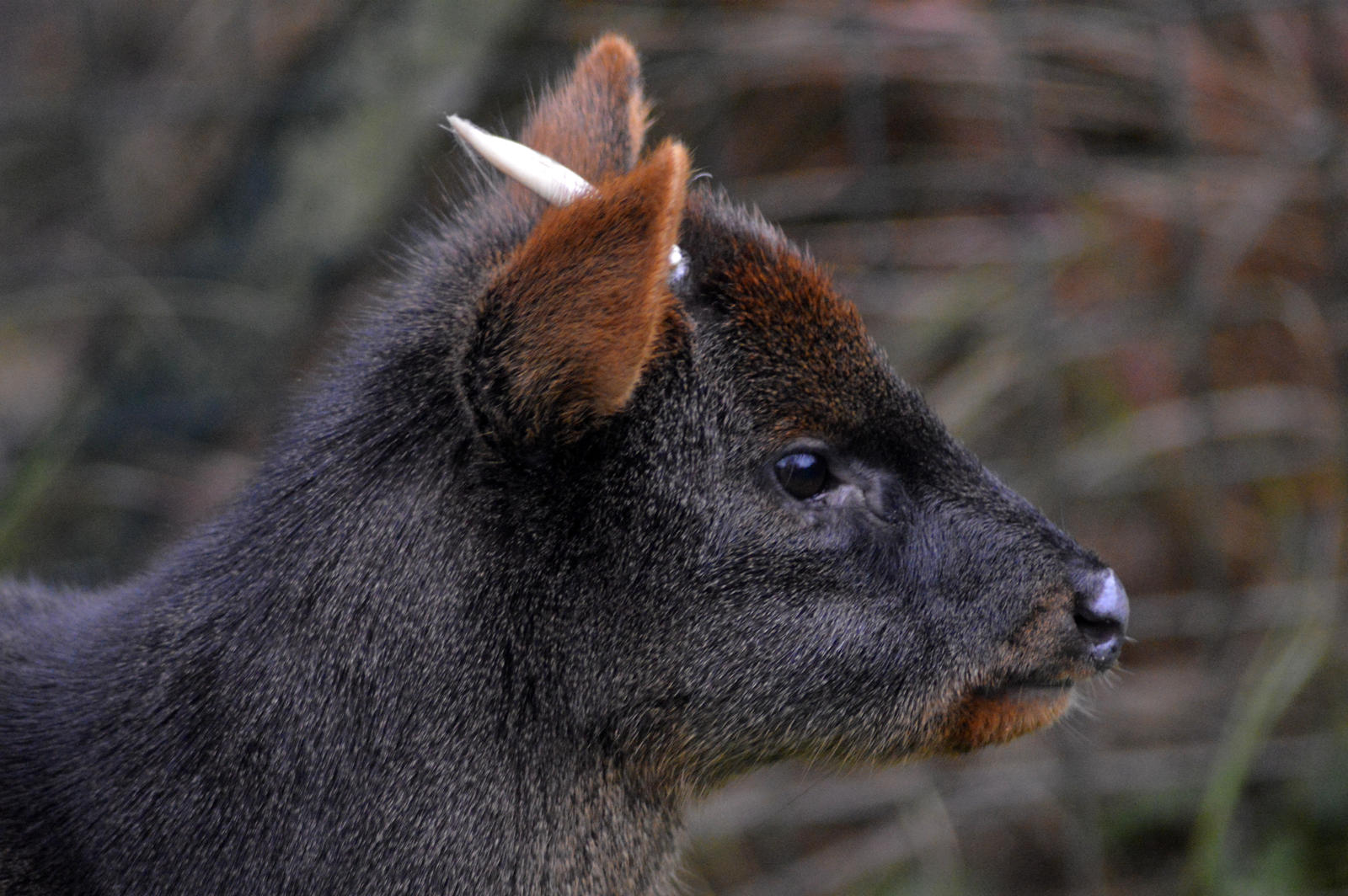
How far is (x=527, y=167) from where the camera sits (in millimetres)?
2205

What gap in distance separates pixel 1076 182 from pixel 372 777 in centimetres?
415

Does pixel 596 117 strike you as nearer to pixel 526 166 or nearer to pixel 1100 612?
pixel 526 166

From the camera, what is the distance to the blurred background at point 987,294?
16.1ft

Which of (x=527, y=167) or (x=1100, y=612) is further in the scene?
(x=1100, y=612)

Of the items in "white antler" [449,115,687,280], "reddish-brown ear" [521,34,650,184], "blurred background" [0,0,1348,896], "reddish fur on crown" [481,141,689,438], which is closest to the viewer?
"reddish fur on crown" [481,141,689,438]

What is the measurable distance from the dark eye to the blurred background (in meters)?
2.70

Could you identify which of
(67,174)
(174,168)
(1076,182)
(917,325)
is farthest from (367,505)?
(67,174)

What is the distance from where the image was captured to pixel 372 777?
2.08 meters

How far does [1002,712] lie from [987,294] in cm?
305

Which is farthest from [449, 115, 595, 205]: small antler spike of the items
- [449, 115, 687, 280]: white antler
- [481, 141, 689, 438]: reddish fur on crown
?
[481, 141, 689, 438]: reddish fur on crown

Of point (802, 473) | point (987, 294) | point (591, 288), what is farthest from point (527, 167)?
point (987, 294)

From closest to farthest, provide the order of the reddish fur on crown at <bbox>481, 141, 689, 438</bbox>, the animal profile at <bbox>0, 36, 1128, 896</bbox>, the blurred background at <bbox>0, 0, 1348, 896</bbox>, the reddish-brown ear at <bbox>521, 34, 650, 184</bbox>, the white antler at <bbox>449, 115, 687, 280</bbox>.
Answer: the reddish fur on crown at <bbox>481, 141, 689, 438</bbox> → the animal profile at <bbox>0, 36, 1128, 896</bbox> → the white antler at <bbox>449, 115, 687, 280</bbox> → the reddish-brown ear at <bbox>521, 34, 650, 184</bbox> → the blurred background at <bbox>0, 0, 1348, 896</bbox>

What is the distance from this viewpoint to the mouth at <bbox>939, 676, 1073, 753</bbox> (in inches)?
95.3

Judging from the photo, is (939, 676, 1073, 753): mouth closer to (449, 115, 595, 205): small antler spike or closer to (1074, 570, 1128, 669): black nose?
(1074, 570, 1128, 669): black nose
